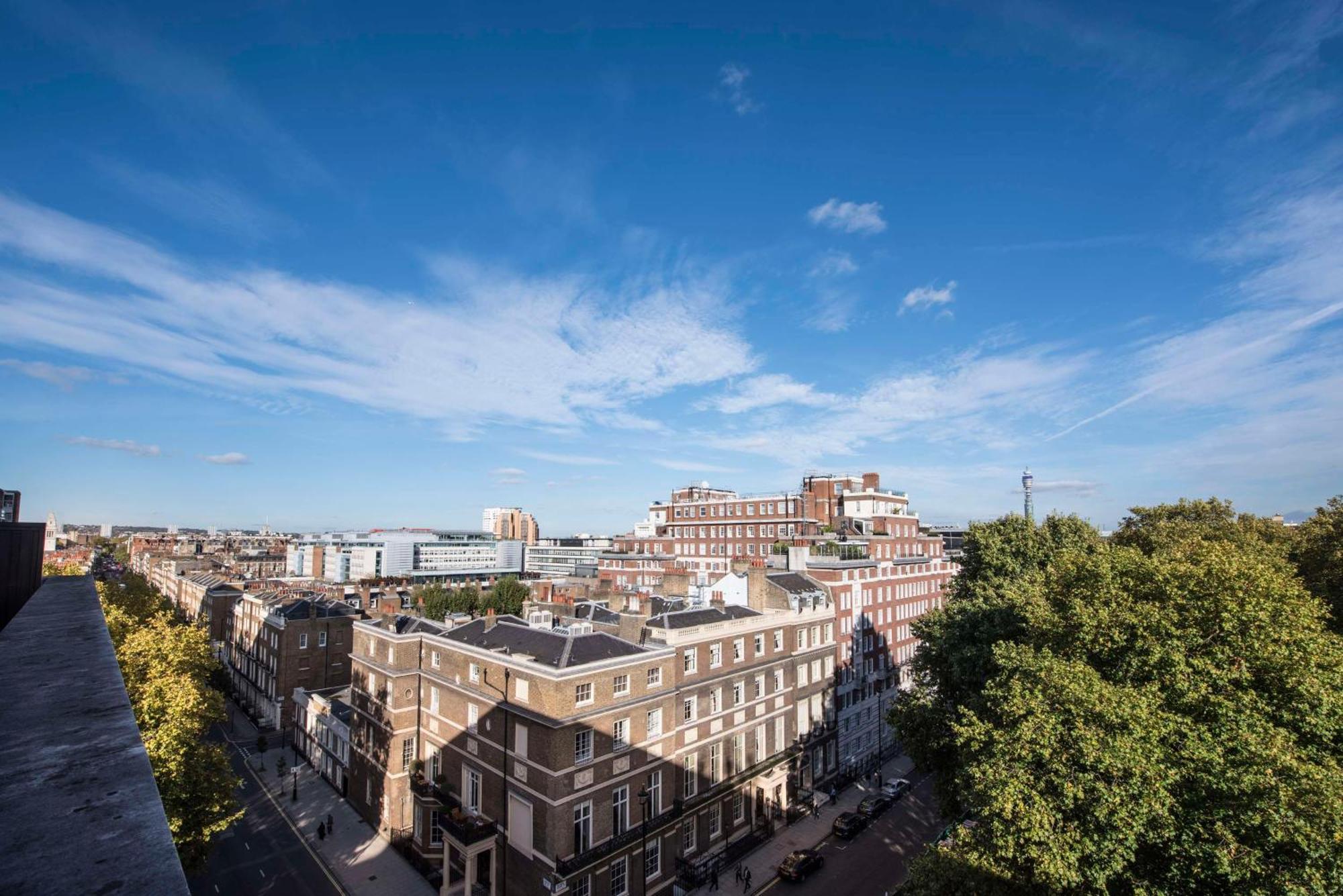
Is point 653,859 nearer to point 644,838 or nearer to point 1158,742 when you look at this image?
point 644,838

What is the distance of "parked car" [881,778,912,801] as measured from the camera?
49.0 m

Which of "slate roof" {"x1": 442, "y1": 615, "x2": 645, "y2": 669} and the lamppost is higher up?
"slate roof" {"x1": 442, "y1": 615, "x2": 645, "y2": 669}

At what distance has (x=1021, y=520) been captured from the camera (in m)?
48.5

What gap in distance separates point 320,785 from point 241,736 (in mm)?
17995

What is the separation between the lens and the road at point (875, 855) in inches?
1451

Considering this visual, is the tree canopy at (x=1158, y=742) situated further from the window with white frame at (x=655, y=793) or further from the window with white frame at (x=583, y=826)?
the window with white frame at (x=583, y=826)

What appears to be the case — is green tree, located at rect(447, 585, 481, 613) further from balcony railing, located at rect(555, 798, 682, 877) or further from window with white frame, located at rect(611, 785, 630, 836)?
window with white frame, located at rect(611, 785, 630, 836)

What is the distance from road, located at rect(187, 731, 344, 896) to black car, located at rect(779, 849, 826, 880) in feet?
80.1

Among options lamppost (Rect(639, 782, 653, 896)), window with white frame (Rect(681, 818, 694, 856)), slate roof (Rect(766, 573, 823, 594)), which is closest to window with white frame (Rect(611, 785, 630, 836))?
lamppost (Rect(639, 782, 653, 896))

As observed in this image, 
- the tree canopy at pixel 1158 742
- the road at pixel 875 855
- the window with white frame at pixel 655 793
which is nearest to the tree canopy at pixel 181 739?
the window with white frame at pixel 655 793

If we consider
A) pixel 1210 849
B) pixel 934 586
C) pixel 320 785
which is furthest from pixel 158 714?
pixel 934 586

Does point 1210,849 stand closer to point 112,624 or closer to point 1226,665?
point 1226,665

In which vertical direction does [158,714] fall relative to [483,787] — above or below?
above

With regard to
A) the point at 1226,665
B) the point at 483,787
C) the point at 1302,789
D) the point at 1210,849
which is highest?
the point at 1226,665
